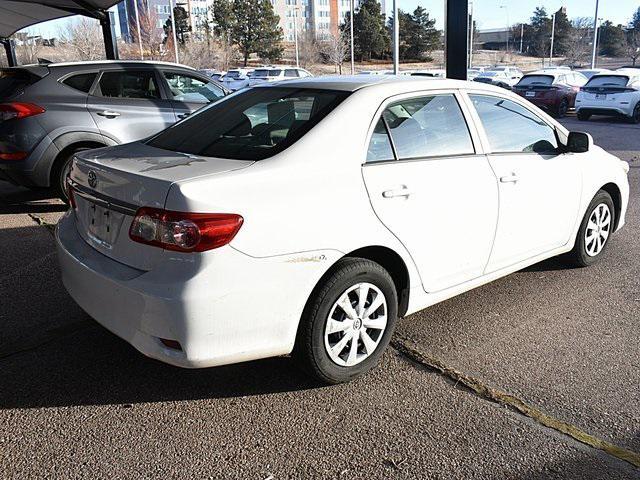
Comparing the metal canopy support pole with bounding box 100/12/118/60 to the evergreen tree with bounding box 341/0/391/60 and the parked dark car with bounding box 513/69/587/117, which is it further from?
the evergreen tree with bounding box 341/0/391/60

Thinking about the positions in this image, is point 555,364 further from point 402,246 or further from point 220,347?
point 220,347

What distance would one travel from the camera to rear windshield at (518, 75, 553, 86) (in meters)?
19.9

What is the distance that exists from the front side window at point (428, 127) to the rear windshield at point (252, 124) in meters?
0.37

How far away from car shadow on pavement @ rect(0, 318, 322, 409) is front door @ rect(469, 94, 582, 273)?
165 cm

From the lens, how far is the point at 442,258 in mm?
3588

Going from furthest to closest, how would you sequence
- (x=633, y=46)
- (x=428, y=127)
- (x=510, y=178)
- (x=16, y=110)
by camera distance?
(x=633, y=46) → (x=16, y=110) → (x=510, y=178) → (x=428, y=127)

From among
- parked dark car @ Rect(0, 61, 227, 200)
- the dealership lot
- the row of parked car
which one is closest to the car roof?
the dealership lot

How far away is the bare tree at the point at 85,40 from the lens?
44.7 meters

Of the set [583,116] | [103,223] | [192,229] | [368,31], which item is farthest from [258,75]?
[368,31]

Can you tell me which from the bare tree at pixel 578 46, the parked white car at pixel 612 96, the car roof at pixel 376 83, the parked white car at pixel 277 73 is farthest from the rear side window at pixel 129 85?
the bare tree at pixel 578 46

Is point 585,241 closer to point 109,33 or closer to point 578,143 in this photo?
point 578,143

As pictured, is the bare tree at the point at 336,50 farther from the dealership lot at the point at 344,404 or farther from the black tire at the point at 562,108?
the dealership lot at the point at 344,404

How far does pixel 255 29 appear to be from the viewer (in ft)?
219

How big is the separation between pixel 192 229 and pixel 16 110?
4.87 meters
